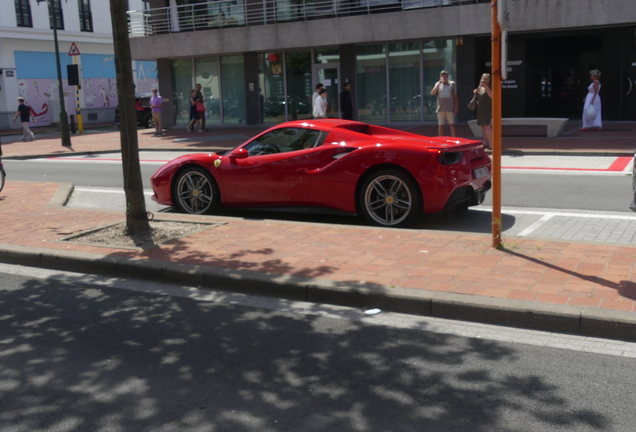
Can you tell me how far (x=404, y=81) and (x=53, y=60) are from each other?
25.9 m

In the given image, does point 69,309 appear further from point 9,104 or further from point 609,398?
point 9,104

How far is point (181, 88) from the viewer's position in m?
30.3

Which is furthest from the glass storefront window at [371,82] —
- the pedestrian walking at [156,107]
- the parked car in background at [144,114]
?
the parked car in background at [144,114]

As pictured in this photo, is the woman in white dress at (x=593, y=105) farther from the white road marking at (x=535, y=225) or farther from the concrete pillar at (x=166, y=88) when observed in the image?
the concrete pillar at (x=166, y=88)

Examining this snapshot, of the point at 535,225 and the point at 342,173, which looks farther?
the point at 342,173

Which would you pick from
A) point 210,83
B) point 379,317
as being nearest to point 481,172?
point 379,317

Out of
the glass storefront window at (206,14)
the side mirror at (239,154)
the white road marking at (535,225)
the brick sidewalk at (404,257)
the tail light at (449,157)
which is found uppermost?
the glass storefront window at (206,14)

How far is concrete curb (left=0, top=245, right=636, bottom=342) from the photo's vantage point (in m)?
4.73

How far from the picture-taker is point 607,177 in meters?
11.9

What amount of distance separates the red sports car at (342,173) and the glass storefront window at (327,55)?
17271 millimetres

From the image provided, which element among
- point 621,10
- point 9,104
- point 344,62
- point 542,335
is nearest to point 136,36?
point 344,62

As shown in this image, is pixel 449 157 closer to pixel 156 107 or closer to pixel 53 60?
pixel 156 107

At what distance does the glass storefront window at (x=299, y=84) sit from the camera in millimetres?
27031

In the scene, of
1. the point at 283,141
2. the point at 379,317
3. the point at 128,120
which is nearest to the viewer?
the point at 379,317
